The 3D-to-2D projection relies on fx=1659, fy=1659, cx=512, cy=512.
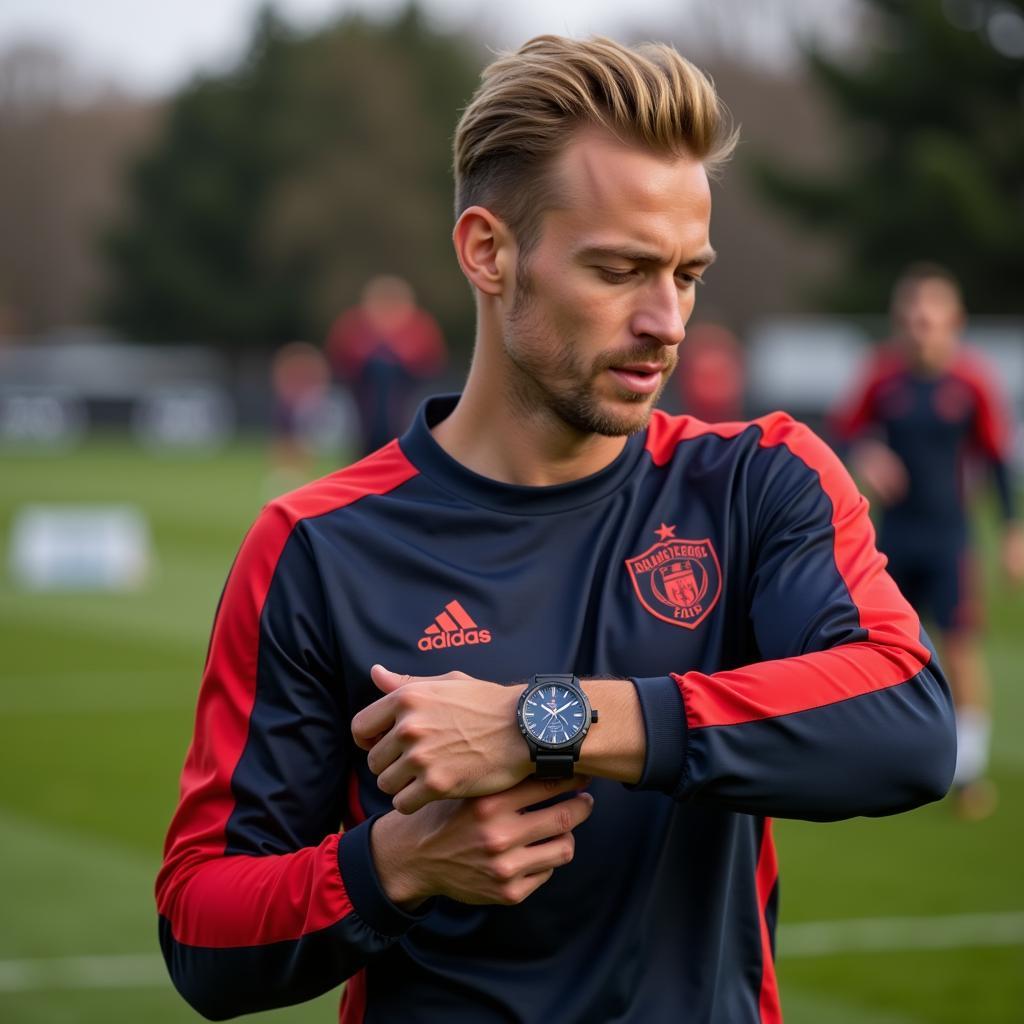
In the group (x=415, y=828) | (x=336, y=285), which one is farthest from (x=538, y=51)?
(x=336, y=285)

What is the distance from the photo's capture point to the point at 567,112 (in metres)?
2.36

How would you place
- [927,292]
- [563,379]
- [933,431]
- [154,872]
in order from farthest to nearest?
[933,431] → [927,292] → [154,872] → [563,379]

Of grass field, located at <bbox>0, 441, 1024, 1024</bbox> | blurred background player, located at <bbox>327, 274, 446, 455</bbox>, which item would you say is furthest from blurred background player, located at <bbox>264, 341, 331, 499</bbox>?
grass field, located at <bbox>0, 441, 1024, 1024</bbox>

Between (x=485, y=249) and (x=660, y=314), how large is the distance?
329 mm

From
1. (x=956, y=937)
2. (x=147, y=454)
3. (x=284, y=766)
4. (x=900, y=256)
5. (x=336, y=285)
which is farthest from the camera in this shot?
(x=336, y=285)

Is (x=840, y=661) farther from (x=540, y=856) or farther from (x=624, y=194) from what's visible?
(x=624, y=194)

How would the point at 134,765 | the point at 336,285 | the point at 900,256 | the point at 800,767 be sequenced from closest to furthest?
the point at 800,767
the point at 134,765
the point at 900,256
the point at 336,285

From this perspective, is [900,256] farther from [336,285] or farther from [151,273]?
[151,273]

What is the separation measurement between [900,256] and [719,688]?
38.7m

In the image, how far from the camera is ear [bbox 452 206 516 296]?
2.46 metres

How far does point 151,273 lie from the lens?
54344mm

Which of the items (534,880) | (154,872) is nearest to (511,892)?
(534,880)

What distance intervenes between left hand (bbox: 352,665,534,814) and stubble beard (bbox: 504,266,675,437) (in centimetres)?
49

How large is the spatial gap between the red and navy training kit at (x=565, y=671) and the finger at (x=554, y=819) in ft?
0.44
